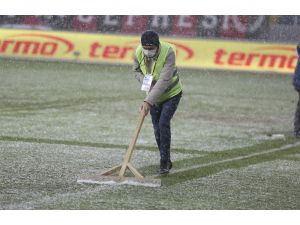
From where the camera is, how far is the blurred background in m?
27.3

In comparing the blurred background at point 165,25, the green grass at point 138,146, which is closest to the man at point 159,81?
the green grass at point 138,146

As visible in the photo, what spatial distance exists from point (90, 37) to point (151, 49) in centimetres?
1888

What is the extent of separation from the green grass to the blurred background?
15.1 feet

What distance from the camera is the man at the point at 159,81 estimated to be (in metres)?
8.87

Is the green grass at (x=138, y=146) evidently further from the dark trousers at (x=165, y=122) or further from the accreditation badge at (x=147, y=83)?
the accreditation badge at (x=147, y=83)

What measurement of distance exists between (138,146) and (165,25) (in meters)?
16.9

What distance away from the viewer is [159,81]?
895 cm

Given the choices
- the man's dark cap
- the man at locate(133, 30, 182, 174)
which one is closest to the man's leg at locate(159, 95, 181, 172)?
the man at locate(133, 30, 182, 174)

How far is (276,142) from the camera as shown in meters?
12.8

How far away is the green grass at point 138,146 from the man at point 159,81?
50 centimetres

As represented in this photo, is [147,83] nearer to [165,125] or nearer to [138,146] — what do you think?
[165,125]

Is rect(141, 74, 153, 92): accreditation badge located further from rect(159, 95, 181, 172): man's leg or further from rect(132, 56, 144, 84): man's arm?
rect(159, 95, 181, 172): man's leg
